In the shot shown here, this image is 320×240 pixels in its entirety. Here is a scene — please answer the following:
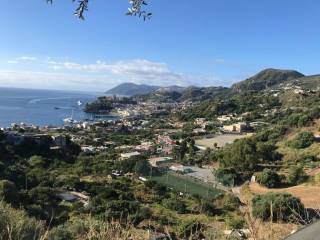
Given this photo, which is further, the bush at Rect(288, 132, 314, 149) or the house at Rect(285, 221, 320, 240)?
the bush at Rect(288, 132, 314, 149)

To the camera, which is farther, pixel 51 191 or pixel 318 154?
pixel 318 154

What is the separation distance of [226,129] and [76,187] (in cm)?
4408

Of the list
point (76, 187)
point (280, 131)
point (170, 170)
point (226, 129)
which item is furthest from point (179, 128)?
point (76, 187)

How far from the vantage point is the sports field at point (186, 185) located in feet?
79.9

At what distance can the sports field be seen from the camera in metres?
24.4

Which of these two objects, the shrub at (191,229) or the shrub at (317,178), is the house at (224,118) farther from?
the shrub at (191,229)

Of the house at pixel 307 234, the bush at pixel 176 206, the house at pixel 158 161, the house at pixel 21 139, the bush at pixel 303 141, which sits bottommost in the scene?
the house at pixel 158 161

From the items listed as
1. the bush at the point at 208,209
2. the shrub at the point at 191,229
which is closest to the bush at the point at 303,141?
the bush at the point at 208,209

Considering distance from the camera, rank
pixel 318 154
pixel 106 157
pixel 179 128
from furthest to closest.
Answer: pixel 179 128 < pixel 106 157 < pixel 318 154

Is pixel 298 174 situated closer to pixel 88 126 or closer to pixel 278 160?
pixel 278 160

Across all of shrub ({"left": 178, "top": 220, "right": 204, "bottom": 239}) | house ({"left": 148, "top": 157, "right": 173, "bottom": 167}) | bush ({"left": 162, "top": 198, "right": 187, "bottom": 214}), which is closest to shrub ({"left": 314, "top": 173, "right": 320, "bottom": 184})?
bush ({"left": 162, "top": 198, "right": 187, "bottom": 214})

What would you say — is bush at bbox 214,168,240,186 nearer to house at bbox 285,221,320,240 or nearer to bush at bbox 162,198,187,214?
bush at bbox 162,198,187,214

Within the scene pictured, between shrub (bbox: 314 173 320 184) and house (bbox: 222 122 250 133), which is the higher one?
shrub (bbox: 314 173 320 184)

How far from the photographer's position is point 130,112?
117188 millimetres
